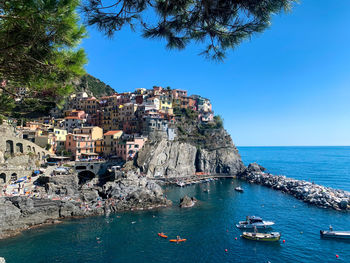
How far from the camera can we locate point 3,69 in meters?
4.98

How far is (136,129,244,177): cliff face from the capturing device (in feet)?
169

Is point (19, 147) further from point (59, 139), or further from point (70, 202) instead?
point (70, 202)

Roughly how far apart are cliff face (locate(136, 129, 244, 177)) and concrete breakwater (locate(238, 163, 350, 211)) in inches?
416

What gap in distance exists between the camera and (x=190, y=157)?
61000 millimetres

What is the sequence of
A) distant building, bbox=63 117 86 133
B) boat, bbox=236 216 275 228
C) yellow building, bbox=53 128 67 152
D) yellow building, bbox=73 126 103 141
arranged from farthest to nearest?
distant building, bbox=63 117 86 133
yellow building, bbox=73 126 103 141
yellow building, bbox=53 128 67 152
boat, bbox=236 216 275 228

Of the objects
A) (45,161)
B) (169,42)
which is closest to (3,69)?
(169,42)

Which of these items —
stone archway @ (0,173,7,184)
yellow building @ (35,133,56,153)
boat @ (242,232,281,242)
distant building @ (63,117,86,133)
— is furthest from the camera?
distant building @ (63,117,86,133)

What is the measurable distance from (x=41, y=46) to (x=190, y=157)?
57507 mm

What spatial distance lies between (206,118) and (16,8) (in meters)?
73.8

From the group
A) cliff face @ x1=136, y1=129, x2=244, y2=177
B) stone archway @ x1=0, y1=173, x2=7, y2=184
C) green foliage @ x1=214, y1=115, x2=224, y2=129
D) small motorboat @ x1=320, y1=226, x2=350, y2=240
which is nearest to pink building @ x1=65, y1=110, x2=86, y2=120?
cliff face @ x1=136, y1=129, x2=244, y2=177

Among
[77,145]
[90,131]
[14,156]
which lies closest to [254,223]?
[77,145]

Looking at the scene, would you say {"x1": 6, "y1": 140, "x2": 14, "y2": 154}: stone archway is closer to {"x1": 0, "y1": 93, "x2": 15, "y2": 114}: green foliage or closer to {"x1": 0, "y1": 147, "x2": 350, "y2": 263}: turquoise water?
{"x1": 0, "y1": 147, "x2": 350, "y2": 263}: turquoise water

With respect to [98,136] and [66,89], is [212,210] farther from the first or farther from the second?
[98,136]

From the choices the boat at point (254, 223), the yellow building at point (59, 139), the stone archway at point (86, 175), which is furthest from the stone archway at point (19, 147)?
the boat at point (254, 223)
